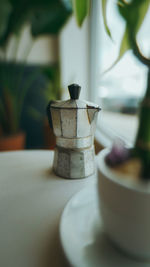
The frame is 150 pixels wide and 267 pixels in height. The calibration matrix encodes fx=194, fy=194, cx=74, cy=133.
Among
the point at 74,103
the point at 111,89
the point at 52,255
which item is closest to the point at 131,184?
the point at 52,255

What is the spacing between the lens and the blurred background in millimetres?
1230

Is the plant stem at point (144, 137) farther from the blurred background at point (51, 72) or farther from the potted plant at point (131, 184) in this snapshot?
the blurred background at point (51, 72)

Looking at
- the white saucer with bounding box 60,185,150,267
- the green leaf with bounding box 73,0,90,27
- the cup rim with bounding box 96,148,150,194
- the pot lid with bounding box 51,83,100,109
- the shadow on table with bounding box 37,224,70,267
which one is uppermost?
the green leaf with bounding box 73,0,90,27

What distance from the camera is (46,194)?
14.4 inches

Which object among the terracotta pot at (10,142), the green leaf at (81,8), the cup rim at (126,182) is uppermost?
the green leaf at (81,8)

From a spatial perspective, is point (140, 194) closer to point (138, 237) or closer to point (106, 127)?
point (138, 237)

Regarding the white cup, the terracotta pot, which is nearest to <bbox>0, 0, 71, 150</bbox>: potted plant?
the terracotta pot

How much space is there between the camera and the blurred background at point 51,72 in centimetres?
123

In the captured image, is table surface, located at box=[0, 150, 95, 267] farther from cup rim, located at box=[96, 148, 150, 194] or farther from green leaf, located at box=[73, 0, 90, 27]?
green leaf, located at box=[73, 0, 90, 27]

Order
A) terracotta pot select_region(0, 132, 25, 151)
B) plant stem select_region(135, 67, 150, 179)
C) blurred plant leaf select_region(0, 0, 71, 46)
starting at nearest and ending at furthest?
1. plant stem select_region(135, 67, 150, 179)
2. blurred plant leaf select_region(0, 0, 71, 46)
3. terracotta pot select_region(0, 132, 25, 151)

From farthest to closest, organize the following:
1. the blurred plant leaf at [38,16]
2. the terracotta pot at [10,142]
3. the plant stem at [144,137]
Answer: the terracotta pot at [10,142] < the blurred plant leaf at [38,16] < the plant stem at [144,137]

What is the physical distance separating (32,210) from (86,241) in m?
0.12

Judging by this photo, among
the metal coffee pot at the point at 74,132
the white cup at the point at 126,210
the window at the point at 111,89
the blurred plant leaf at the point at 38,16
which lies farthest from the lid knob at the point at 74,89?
the blurred plant leaf at the point at 38,16

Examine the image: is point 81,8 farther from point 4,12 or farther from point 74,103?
point 4,12
